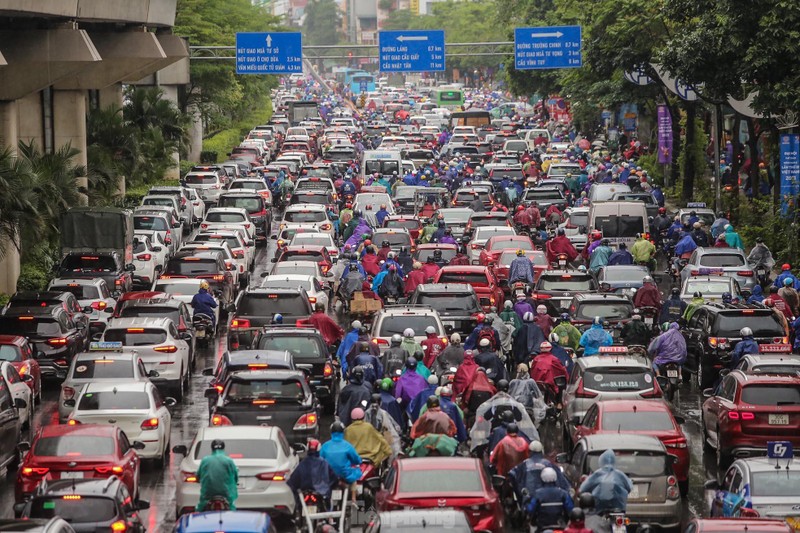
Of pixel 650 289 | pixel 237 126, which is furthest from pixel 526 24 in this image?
pixel 650 289

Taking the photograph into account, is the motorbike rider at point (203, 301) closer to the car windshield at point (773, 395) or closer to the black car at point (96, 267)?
the black car at point (96, 267)

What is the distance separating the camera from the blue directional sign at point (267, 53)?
211 ft

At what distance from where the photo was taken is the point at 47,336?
28406 millimetres

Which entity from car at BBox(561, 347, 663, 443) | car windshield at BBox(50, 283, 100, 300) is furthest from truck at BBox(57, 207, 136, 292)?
car at BBox(561, 347, 663, 443)

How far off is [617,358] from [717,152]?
28451 millimetres

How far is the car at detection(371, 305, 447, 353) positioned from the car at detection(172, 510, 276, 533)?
11.6m

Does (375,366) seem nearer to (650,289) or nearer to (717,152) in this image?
(650,289)

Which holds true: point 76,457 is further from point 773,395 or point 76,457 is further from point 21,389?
point 773,395

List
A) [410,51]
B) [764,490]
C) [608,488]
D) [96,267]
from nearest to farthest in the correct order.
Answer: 1. [608,488]
2. [764,490]
3. [96,267]
4. [410,51]

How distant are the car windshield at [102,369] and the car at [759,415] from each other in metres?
8.38

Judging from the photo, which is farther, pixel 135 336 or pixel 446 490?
pixel 135 336

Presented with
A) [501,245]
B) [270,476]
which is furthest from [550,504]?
[501,245]

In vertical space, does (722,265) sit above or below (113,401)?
above

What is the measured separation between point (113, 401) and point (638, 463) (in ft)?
24.1
